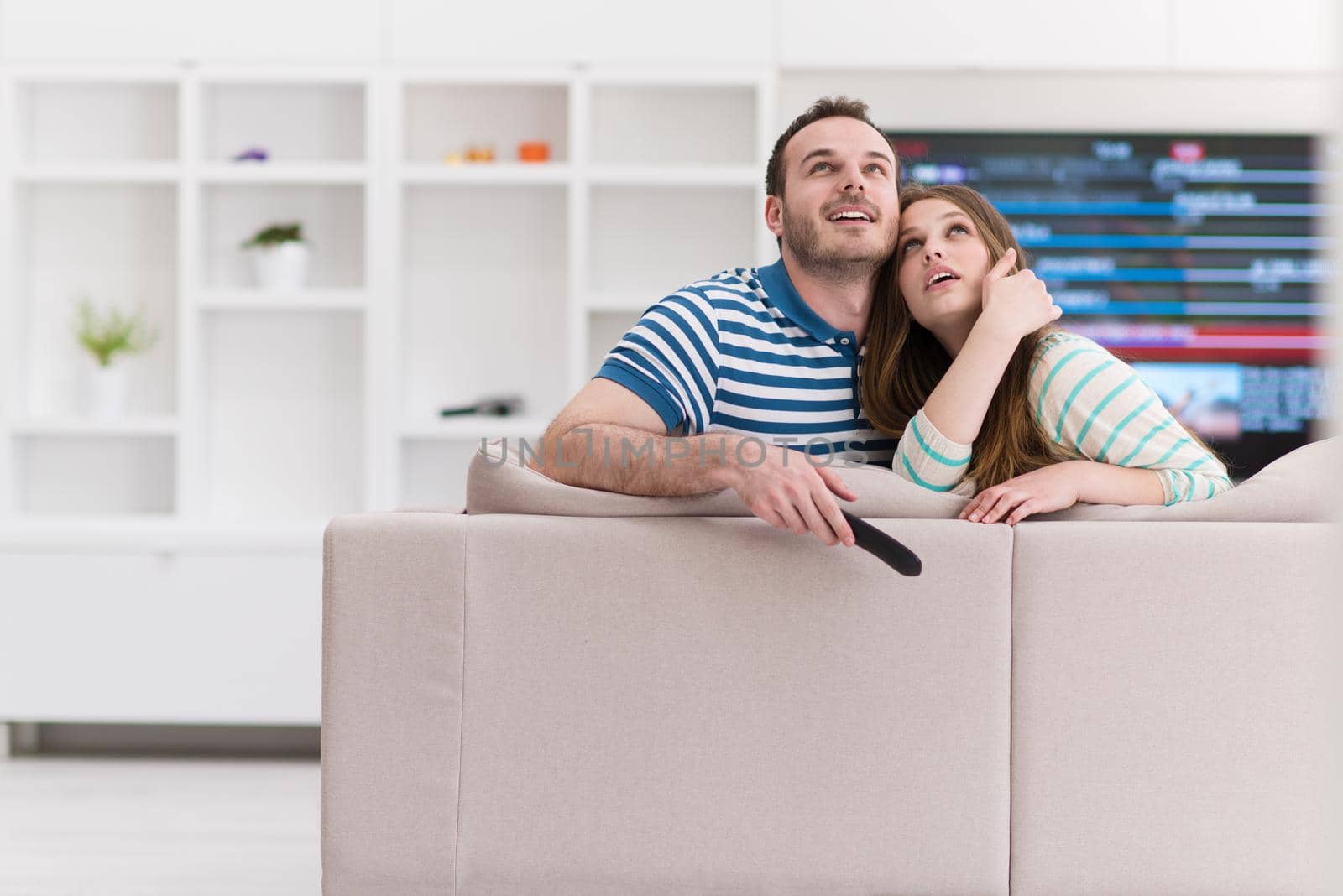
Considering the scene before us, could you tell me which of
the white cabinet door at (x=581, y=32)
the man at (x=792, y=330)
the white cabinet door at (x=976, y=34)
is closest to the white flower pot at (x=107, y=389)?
the white cabinet door at (x=581, y=32)

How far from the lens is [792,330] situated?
1921mm

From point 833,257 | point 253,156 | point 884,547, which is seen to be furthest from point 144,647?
point 884,547

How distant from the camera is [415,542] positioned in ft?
4.40

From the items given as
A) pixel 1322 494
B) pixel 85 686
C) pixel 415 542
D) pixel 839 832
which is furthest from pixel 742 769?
pixel 85 686

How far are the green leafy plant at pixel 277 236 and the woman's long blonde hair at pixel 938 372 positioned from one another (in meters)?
2.24

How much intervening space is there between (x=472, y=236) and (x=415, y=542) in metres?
2.58

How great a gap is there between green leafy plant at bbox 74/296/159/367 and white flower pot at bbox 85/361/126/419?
0.03 meters

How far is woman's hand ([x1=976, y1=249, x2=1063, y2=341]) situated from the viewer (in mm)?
1527

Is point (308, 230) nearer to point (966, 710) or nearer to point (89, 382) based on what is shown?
point (89, 382)

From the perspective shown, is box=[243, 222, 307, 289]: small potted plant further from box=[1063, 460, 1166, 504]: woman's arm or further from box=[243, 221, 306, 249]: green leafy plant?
box=[1063, 460, 1166, 504]: woman's arm

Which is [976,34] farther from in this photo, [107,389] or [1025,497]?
[107,389]

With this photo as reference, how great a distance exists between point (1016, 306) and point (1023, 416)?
0.16 metres

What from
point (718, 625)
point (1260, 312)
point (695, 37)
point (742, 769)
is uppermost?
point (695, 37)

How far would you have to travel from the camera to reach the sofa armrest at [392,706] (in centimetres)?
133
